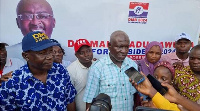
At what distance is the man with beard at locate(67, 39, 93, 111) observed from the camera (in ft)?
7.52

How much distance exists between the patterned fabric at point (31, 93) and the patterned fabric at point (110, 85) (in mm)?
386

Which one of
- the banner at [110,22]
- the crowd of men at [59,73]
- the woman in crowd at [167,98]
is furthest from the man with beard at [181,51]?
the woman in crowd at [167,98]

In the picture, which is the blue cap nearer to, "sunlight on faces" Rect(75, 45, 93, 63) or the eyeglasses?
"sunlight on faces" Rect(75, 45, 93, 63)

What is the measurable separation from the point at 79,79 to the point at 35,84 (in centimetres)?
81

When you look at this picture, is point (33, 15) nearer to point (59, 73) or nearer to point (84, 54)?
point (84, 54)

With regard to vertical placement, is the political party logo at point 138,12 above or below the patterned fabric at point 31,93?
above

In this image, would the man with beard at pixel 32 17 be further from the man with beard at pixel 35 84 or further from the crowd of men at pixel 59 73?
the man with beard at pixel 35 84

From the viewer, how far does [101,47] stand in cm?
315

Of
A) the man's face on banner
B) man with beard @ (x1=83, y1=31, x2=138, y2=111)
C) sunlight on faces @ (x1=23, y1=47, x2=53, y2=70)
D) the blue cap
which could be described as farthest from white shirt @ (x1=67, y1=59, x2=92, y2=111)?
the man's face on banner

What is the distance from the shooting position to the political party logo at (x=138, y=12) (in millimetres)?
3131

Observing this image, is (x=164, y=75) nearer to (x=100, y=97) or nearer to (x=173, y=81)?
(x=173, y=81)

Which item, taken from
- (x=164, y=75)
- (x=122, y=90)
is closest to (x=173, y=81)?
(x=164, y=75)

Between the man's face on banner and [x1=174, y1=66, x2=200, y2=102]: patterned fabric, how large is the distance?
1.98 meters

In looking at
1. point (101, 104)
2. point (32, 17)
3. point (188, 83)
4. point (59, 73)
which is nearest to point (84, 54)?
point (59, 73)
